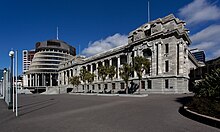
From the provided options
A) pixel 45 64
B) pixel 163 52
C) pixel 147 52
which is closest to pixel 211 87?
pixel 163 52

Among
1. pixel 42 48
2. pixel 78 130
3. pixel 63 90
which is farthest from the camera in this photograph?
pixel 42 48

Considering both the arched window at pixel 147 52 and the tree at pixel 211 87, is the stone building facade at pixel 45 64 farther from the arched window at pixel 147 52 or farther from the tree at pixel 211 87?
the tree at pixel 211 87

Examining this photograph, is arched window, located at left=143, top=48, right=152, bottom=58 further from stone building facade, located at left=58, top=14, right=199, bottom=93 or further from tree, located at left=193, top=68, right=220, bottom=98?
tree, located at left=193, top=68, right=220, bottom=98

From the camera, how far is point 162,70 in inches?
1711

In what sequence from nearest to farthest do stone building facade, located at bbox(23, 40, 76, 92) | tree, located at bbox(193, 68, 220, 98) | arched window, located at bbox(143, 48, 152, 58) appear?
tree, located at bbox(193, 68, 220, 98) < arched window, located at bbox(143, 48, 152, 58) < stone building facade, located at bbox(23, 40, 76, 92)

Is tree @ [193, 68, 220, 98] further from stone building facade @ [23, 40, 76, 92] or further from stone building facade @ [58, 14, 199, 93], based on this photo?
stone building facade @ [23, 40, 76, 92]

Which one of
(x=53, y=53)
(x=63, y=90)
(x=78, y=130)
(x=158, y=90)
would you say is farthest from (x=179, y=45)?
(x=53, y=53)

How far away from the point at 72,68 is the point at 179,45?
193 ft

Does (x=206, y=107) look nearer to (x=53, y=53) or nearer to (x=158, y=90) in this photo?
(x=158, y=90)

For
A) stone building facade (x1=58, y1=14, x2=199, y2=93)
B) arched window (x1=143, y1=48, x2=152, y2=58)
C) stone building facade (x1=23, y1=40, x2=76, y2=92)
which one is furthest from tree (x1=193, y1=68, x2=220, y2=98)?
stone building facade (x1=23, y1=40, x2=76, y2=92)

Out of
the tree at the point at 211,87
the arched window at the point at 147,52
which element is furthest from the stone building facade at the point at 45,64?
the tree at the point at 211,87

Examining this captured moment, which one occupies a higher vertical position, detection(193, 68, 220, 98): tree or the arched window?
the arched window

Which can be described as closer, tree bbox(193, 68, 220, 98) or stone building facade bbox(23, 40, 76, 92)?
tree bbox(193, 68, 220, 98)

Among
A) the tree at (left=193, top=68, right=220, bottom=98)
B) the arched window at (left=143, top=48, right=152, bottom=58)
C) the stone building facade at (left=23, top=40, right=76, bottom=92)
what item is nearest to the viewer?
the tree at (left=193, top=68, right=220, bottom=98)
